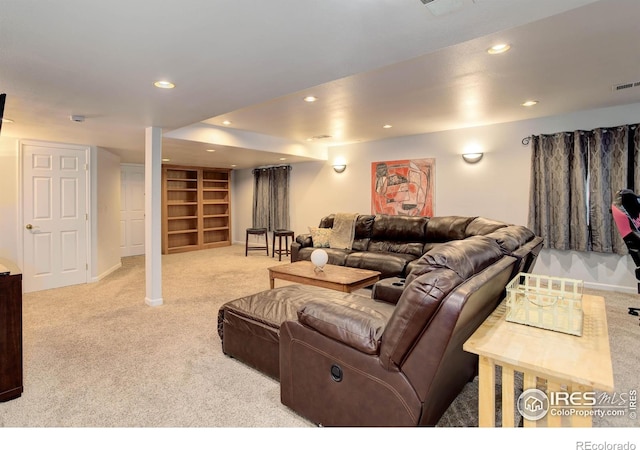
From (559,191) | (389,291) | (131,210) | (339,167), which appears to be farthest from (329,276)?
(131,210)

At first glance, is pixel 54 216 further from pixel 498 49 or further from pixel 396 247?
pixel 498 49

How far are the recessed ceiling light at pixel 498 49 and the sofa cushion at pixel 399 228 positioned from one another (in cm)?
282

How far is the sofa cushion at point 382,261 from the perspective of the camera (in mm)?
4453

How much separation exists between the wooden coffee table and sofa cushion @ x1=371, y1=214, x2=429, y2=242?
1534 millimetres

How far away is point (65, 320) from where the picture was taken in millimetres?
3475

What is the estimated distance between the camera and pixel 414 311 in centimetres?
135

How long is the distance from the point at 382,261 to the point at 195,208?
5579mm

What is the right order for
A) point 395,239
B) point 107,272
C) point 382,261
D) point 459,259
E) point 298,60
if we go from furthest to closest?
point 107,272 → point 395,239 → point 382,261 → point 298,60 → point 459,259

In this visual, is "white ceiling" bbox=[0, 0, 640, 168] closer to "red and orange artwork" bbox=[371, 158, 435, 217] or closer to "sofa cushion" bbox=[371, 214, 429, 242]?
"red and orange artwork" bbox=[371, 158, 435, 217]

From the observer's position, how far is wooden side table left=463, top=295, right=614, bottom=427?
1.17 meters

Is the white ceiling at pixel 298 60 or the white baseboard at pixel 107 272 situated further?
the white baseboard at pixel 107 272

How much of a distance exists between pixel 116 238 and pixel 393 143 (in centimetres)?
522

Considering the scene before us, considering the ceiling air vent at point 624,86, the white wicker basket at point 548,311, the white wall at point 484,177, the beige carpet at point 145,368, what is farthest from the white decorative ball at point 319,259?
the ceiling air vent at point 624,86

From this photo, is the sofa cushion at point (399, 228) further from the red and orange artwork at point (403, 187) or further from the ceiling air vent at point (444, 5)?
the ceiling air vent at point (444, 5)
